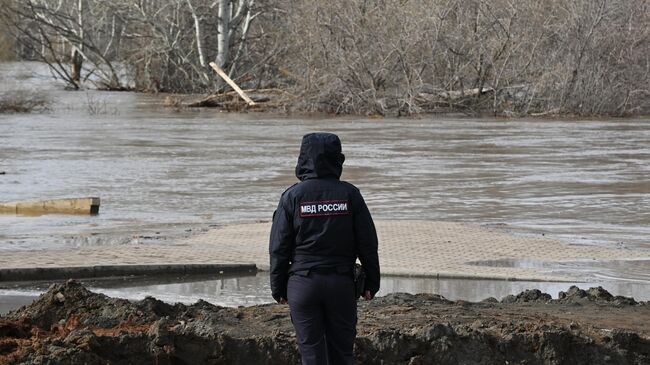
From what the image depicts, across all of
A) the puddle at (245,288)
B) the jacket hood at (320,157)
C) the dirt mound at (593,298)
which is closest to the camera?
the jacket hood at (320,157)

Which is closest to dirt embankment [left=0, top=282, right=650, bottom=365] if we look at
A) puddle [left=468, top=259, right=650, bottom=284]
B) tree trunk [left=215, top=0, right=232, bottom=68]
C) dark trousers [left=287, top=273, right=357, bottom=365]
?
dark trousers [left=287, top=273, right=357, bottom=365]

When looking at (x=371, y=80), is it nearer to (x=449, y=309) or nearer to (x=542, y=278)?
(x=542, y=278)

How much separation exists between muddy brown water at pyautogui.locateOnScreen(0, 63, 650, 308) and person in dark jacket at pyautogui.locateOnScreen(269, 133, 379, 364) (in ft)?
27.4

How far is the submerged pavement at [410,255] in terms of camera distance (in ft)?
38.7

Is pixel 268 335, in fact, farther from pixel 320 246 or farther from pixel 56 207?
pixel 56 207

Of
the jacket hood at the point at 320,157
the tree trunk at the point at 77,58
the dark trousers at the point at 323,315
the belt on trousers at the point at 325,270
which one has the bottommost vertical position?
the tree trunk at the point at 77,58

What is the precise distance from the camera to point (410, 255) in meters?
12.8

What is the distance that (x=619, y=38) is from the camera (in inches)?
1588

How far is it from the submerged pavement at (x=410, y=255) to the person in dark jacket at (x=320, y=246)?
574 centimetres

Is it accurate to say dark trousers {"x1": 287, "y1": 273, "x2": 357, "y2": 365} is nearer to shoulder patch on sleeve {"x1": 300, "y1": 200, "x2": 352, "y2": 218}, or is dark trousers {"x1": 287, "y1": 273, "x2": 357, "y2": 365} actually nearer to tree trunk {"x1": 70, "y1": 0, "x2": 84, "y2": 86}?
shoulder patch on sleeve {"x1": 300, "y1": 200, "x2": 352, "y2": 218}

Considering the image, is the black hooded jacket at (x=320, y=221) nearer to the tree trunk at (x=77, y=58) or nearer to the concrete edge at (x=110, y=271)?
the concrete edge at (x=110, y=271)

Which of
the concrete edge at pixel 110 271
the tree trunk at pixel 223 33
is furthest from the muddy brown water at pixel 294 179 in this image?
the tree trunk at pixel 223 33

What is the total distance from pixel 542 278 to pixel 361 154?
15.6m

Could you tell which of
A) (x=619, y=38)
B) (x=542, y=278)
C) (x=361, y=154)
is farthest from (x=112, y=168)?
(x=619, y=38)
